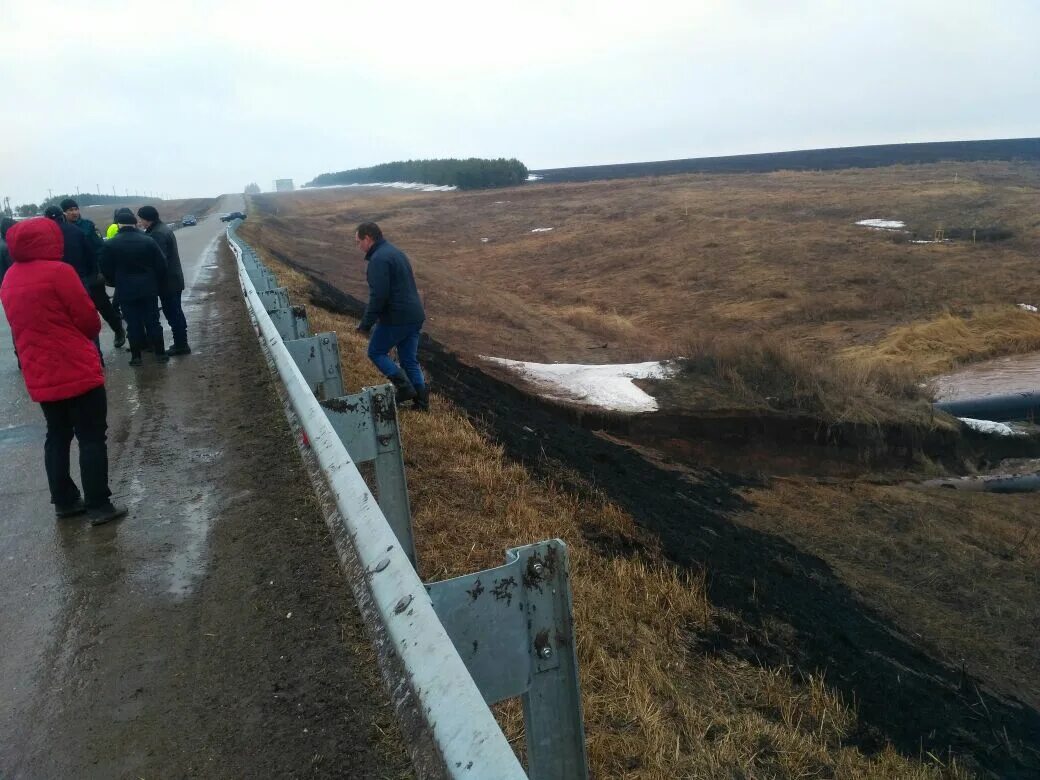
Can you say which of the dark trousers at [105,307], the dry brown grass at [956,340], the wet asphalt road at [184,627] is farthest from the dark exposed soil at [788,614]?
the dry brown grass at [956,340]

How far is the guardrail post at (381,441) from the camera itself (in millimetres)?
3965

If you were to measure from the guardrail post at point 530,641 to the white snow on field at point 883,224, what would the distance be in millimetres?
42585

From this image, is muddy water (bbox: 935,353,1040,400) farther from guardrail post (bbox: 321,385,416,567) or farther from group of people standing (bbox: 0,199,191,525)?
group of people standing (bbox: 0,199,191,525)

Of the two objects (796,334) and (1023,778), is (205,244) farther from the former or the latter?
(1023,778)

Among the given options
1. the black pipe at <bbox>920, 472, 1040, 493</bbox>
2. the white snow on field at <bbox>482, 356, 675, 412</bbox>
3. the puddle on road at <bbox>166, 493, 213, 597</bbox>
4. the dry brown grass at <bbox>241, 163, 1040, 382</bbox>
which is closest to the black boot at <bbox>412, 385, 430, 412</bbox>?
the puddle on road at <bbox>166, 493, 213, 597</bbox>

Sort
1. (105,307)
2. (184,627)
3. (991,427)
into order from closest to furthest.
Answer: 1. (184,627)
2. (105,307)
3. (991,427)

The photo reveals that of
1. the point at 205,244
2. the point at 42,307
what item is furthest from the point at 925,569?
the point at 205,244

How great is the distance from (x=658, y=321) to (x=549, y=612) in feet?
83.7

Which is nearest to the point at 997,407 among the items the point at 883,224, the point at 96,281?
the point at 96,281

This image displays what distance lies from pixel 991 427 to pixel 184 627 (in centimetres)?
1544

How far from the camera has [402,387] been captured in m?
7.98

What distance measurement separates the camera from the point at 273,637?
12.4ft

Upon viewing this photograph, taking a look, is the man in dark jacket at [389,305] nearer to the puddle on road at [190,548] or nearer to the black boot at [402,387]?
the black boot at [402,387]

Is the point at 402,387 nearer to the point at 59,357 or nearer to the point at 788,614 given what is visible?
the point at 59,357
